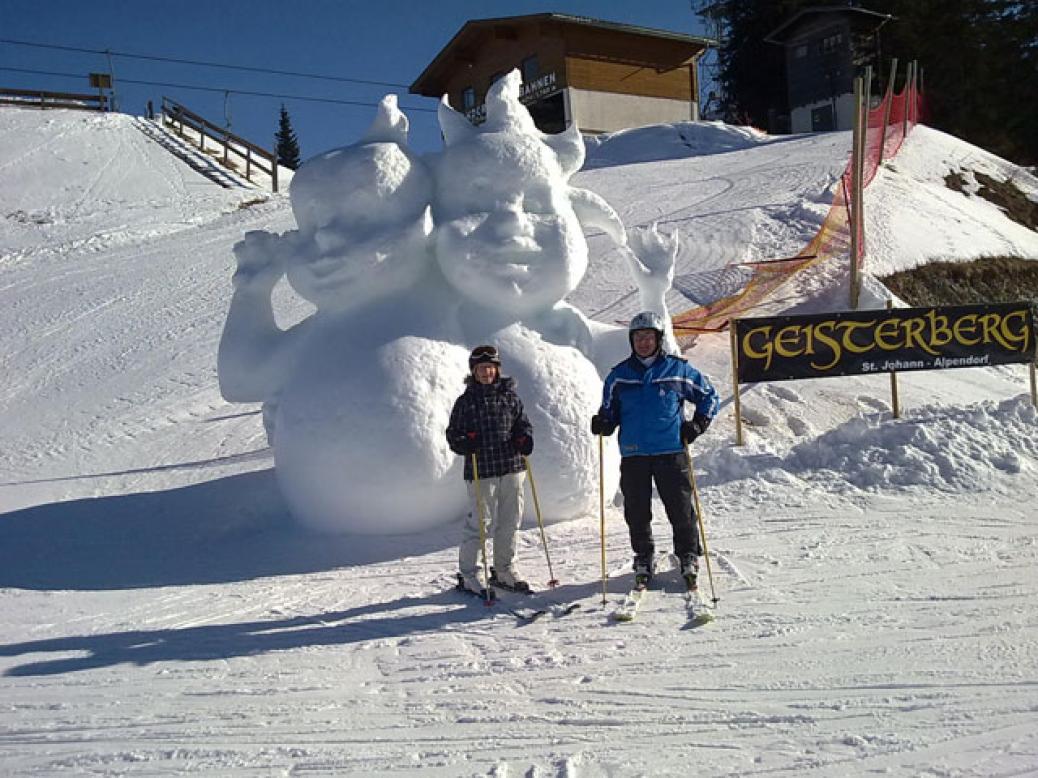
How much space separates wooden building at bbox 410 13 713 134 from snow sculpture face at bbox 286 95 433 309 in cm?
2515

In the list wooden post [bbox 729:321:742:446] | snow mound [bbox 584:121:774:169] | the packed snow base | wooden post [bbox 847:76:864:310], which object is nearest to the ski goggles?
the packed snow base

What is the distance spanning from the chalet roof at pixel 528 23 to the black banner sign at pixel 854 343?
25.5m

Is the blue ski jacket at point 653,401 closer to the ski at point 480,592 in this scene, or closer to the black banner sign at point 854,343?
the ski at point 480,592

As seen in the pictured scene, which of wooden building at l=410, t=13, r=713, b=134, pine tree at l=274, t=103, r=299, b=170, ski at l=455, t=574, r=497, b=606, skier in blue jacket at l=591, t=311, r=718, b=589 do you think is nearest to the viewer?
ski at l=455, t=574, r=497, b=606

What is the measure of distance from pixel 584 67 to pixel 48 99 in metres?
18.8

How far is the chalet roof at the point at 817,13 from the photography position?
91.8ft

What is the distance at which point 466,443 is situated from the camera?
14.3 feet

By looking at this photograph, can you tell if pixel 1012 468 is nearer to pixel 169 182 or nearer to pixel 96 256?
pixel 96 256

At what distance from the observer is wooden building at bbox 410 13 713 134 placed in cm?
3011

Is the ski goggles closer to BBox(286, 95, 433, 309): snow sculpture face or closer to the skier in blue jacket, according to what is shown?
the skier in blue jacket

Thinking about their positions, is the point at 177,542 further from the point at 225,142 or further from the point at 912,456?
the point at 225,142

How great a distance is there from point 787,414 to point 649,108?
2636 cm

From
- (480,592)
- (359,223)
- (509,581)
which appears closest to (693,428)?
(509,581)

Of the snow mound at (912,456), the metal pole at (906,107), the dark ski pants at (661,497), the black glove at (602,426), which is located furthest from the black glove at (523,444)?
the metal pole at (906,107)
